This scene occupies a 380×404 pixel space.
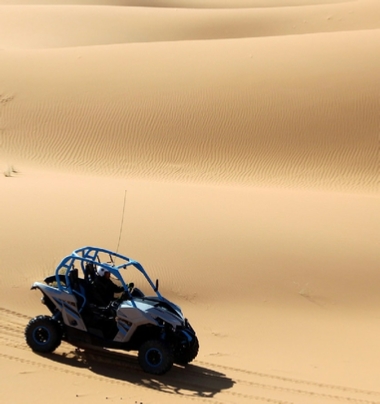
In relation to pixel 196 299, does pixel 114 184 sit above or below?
above

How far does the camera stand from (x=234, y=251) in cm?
1188

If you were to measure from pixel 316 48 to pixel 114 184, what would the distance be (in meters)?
11.6

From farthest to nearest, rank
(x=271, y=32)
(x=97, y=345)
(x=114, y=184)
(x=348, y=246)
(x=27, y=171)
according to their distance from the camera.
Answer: (x=271, y=32) < (x=27, y=171) < (x=114, y=184) < (x=348, y=246) < (x=97, y=345)

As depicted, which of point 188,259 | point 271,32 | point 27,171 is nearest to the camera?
point 188,259

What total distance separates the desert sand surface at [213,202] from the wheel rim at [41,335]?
212mm

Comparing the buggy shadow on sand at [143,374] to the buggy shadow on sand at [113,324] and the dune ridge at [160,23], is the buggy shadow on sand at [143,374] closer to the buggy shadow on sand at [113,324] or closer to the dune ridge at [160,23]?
the buggy shadow on sand at [113,324]

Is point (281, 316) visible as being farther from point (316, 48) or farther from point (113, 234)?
point (316, 48)

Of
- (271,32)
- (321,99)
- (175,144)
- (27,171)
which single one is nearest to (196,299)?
(27,171)

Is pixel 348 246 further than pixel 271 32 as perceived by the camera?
No

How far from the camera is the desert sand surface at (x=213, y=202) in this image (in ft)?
27.5

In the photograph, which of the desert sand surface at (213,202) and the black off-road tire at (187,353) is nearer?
the black off-road tire at (187,353)

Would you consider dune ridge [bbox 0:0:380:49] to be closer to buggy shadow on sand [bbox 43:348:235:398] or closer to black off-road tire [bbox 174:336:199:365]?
buggy shadow on sand [bbox 43:348:235:398]

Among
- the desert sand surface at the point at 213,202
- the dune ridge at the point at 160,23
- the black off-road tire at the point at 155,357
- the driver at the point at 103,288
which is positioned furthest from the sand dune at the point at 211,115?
the dune ridge at the point at 160,23

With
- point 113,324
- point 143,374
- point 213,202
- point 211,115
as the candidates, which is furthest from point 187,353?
point 211,115
